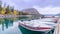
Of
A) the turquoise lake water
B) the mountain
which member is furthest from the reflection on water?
the mountain

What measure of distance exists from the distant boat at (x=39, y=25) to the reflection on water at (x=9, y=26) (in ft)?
0.30

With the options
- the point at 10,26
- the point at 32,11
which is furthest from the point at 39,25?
the point at 10,26

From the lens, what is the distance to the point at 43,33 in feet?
6.52

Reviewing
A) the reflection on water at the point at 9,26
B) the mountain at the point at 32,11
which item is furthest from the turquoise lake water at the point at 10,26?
the mountain at the point at 32,11

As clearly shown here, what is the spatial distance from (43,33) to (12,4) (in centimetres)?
65

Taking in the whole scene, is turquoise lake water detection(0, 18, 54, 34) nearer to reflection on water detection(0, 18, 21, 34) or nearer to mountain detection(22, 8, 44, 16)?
reflection on water detection(0, 18, 21, 34)

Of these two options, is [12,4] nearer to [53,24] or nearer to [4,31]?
[4,31]

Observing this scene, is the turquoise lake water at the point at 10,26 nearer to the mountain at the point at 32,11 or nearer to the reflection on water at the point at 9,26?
the reflection on water at the point at 9,26

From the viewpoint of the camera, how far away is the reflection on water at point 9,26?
2072mm

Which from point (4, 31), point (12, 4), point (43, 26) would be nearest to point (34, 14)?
point (43, 26)

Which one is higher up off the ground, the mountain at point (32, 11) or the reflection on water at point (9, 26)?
the mountain at point (32, 11)

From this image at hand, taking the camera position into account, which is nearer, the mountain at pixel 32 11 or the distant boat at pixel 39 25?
the distant boat at pixel 39 25

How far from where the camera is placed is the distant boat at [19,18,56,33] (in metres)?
1.99

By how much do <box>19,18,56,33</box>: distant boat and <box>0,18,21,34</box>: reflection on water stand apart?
0.30 feet
